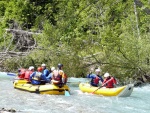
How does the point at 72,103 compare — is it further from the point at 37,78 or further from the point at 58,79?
the point at 37,78

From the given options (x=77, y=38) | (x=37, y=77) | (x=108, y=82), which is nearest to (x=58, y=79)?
(x=37, y=77)

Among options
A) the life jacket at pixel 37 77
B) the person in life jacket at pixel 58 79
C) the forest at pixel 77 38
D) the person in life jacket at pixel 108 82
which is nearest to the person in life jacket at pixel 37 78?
the life jacket at pixel 37 77

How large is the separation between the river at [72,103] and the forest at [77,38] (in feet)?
10.2

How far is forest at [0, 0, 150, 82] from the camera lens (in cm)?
1806

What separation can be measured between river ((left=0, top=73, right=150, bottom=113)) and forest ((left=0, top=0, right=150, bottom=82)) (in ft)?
10.2

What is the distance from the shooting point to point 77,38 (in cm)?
2322

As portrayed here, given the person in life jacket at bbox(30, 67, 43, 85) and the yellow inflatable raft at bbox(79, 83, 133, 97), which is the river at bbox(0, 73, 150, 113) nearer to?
the yellow inflatable raft at bbox(79, 83, 133, 97)

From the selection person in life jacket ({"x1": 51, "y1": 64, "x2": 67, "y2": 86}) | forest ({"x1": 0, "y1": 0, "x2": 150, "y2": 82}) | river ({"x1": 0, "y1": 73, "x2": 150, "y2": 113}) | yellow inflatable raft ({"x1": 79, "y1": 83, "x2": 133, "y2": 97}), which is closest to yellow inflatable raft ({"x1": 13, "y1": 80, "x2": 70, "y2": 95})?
person in life jacket ({"x1": 51, "y1": 64, "x2": 67, "y2": 86})

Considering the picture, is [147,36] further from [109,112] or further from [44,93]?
[109,112]

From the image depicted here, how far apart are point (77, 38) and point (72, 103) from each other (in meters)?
11.1

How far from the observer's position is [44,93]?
553 inches

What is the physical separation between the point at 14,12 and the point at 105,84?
54.9 feet

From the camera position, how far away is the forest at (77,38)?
18.1 metres

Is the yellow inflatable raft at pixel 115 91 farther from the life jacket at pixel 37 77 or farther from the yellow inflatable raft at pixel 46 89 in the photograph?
the life jacket at pixel 37 77
